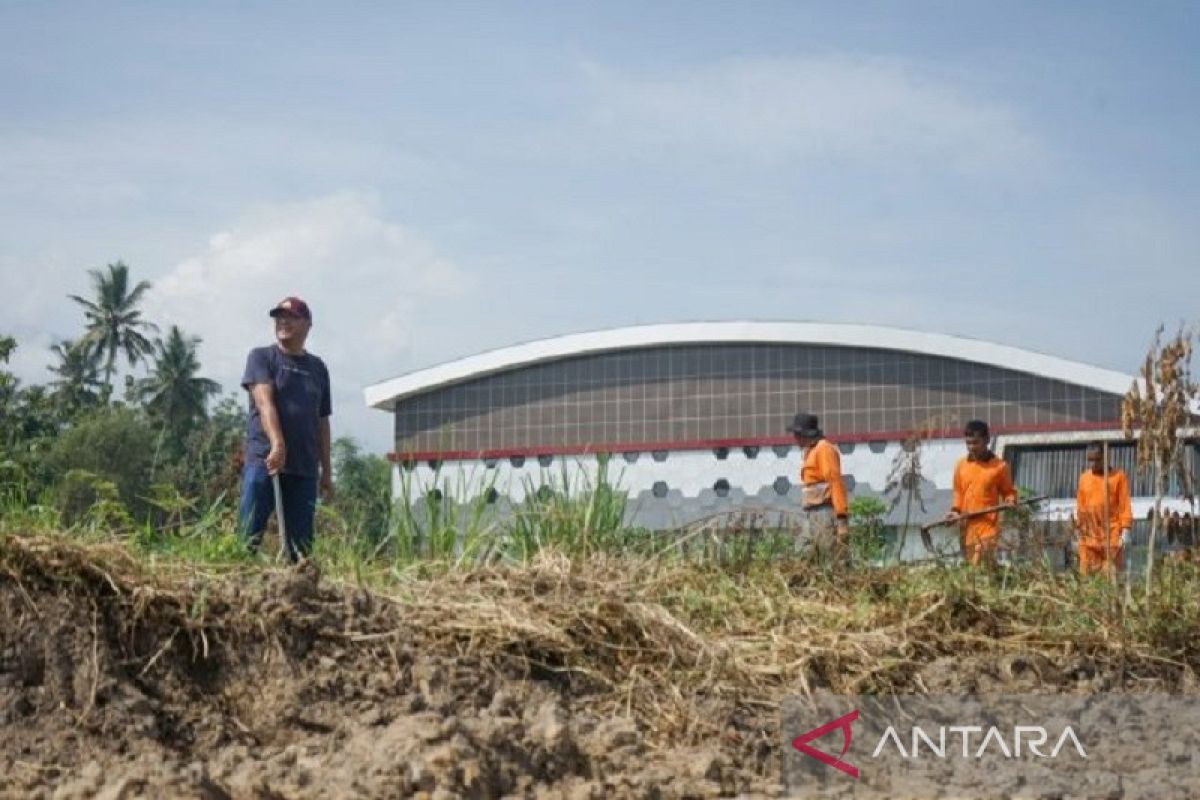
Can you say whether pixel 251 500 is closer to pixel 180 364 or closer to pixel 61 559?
pixel 61 559

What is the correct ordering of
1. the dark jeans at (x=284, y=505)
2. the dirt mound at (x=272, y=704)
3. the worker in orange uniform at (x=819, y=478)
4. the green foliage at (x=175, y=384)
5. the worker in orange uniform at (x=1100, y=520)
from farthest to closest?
the green foliage at (x=175, y=384)
the worker in orange uniform at (x=819, y=478)
the worker in orange uniform at (x=1100, y=520)
the dark jeans at (x=284, y=505)
the dirt mound at (x=272, y=704)

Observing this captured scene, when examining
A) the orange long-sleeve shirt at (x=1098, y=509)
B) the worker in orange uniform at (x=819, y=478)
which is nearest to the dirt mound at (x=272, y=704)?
the worker in orange uniform at (x=819, y=478)

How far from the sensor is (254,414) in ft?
23.4

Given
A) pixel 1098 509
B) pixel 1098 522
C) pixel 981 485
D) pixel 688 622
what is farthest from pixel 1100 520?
pixel 688 622

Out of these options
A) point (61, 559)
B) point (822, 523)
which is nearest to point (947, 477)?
point (822, 523)

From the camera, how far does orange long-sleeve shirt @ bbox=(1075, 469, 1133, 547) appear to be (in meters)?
7.68

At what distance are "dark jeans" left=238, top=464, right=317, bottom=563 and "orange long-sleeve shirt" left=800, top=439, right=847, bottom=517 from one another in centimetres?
326

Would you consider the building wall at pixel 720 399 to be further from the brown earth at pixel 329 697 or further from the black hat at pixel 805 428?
the brown earth at pixel 329 697

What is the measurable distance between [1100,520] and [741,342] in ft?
63.1

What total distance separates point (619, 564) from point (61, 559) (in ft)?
7.69

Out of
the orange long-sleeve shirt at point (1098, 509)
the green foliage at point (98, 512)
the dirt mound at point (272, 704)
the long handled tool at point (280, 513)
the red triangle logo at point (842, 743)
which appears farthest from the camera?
the orange long-sleeve shirt at point (1098, 509)

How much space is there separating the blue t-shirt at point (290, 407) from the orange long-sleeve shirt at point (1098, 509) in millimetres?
3967

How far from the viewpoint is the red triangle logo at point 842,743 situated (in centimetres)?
478

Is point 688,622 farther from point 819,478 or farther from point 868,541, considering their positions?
point 819,478
